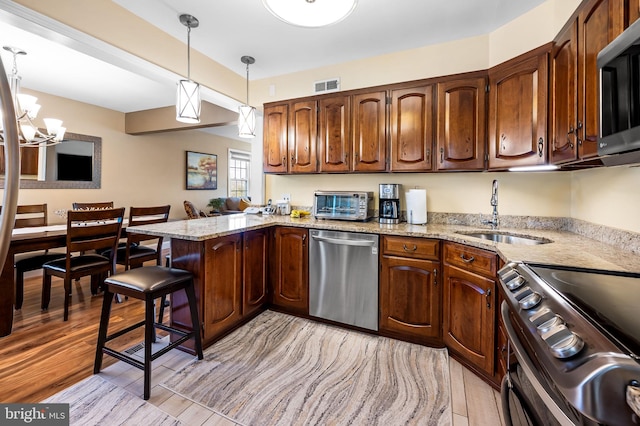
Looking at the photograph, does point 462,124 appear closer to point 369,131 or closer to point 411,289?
point 369,131

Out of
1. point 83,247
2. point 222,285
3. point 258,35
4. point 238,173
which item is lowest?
point 222,285

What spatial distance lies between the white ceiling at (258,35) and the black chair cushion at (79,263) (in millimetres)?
1878

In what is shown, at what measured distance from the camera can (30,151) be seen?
4.21 meters

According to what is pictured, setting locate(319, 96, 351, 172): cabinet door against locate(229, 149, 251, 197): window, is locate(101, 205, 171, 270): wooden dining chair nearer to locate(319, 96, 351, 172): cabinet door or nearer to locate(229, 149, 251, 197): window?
locate(319, 96, 351, 172): cabinet door

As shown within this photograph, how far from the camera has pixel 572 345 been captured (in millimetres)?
729

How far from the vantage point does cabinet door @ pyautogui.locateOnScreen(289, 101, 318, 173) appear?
10.2 feet

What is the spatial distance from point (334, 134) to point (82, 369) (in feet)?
8.99

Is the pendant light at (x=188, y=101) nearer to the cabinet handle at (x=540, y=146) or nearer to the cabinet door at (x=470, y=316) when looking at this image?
the cabinet door at (x=470, y=316)

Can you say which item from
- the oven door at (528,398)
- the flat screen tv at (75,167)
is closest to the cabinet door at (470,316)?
the oven door at (528,398)

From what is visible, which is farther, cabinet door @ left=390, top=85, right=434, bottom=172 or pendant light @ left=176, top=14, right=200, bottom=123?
cabinet door @ left=390, top=85, right=434, bottom=172

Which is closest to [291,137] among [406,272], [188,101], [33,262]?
[188,101]

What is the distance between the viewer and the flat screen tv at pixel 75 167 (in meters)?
4.58

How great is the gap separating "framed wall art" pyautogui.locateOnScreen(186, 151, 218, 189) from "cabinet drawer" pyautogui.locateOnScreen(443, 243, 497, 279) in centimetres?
586

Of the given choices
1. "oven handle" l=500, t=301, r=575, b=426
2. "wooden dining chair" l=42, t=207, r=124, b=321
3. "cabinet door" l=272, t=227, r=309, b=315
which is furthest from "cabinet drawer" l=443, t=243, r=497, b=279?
"wooden dining chair" l=42, t=207, r=124, b=321
